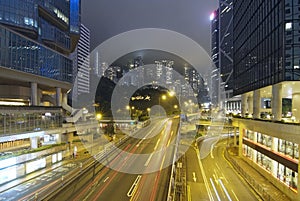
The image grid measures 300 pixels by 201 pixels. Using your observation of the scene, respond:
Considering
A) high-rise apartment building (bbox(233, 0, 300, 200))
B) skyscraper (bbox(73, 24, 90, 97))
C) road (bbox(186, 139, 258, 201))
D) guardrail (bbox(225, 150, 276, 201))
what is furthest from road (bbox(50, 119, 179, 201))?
skyscraper (bbox(73, 24, 90, 97))

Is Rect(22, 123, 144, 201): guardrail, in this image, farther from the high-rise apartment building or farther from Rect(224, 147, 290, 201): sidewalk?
the high-rise apartment building

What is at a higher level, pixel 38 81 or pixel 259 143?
pixel 38 81

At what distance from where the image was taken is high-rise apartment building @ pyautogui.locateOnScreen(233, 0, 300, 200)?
19000 millimetres

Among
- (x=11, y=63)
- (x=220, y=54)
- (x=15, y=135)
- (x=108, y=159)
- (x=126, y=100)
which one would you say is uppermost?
(x=220, y=54)

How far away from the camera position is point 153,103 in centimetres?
7431

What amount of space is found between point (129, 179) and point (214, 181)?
28.7 feet

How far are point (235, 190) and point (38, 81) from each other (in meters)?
32.5

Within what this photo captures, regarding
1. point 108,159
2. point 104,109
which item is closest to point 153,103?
point 104,109

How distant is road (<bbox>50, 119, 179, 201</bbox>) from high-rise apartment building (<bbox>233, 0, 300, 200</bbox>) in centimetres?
931

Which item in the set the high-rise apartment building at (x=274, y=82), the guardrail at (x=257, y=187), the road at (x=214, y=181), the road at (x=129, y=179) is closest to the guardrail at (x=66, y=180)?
the road at (x=129, y=179)

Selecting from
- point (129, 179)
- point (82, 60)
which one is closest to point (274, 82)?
point (129, 179)

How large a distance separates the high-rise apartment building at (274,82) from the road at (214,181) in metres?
2.89

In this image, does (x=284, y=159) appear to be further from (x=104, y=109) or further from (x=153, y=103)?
(x=153, y=103)

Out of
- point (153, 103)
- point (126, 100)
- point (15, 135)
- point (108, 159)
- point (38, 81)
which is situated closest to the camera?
point (108, 159)
